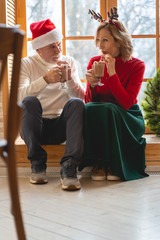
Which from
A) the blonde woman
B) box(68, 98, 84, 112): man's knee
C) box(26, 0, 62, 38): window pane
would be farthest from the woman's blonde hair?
box(26, 0, 62, 38): window pane

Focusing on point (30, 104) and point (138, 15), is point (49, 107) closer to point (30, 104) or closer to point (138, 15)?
point (30, 104)

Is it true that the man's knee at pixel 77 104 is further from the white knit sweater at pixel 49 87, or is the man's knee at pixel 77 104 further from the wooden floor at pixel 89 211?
the wooden floor at pixel 89 211

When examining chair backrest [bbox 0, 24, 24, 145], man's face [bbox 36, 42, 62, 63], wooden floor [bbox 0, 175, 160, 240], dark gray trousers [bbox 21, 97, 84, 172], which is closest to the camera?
chair backrest [bbox 0, 24, 24, 145]

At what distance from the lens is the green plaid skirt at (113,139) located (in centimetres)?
256

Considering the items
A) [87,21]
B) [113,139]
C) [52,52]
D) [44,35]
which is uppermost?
[87,21]

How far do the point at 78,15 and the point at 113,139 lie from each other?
1335mm

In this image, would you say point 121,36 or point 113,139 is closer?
point 113,139

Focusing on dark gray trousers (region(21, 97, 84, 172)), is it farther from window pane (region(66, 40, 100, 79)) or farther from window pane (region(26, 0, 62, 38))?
window pane (region(26, 0, 62, 38))

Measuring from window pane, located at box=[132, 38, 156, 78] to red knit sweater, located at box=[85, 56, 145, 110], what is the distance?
66 cm

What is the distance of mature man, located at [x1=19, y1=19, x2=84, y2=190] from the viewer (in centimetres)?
251

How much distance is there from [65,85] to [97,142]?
44cm

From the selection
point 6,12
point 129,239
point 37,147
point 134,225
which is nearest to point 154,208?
point 134,225

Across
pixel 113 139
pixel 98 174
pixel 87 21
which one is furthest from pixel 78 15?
pixel 98 174

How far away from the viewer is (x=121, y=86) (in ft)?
8.50
